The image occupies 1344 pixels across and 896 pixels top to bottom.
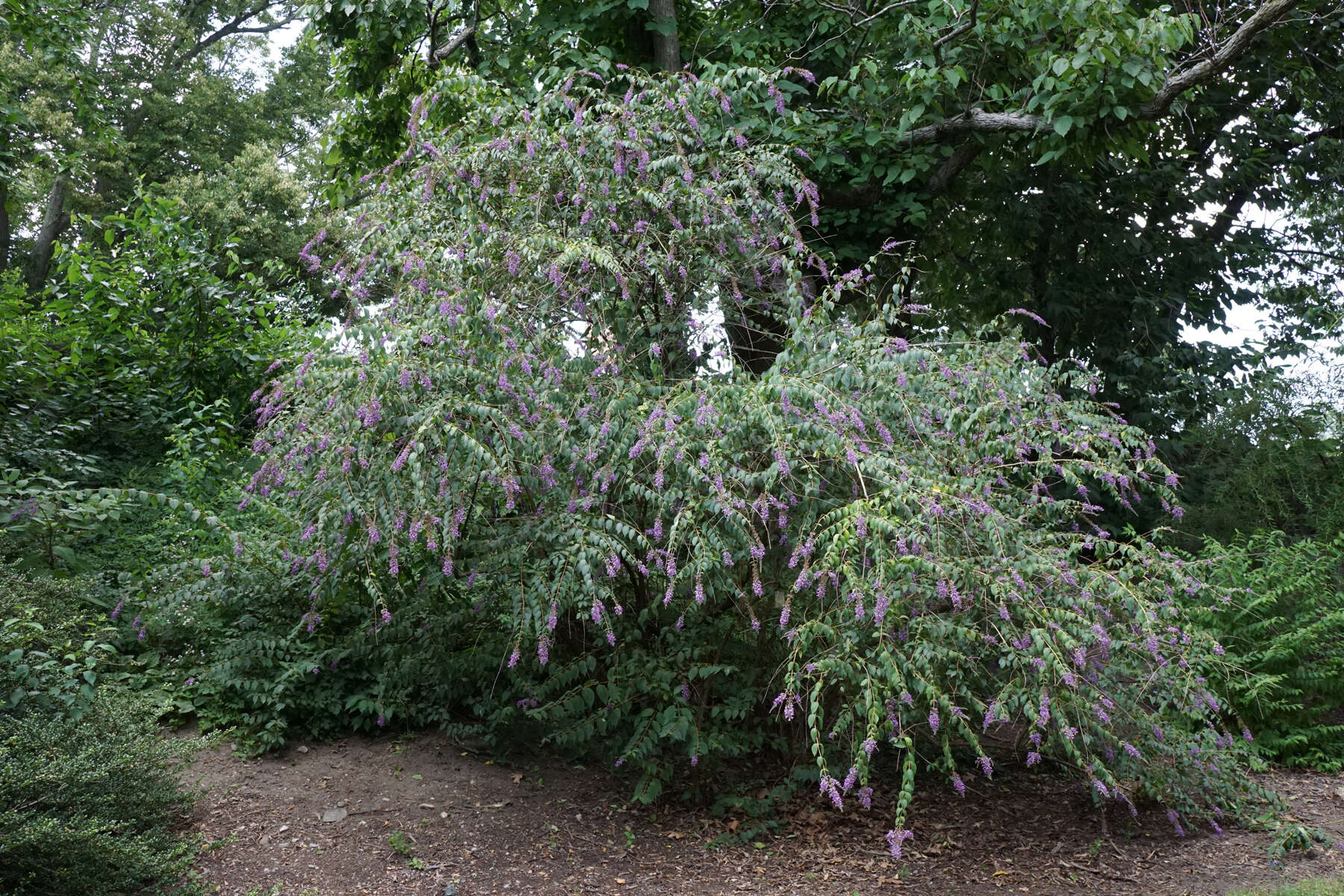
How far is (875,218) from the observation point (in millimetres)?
8500

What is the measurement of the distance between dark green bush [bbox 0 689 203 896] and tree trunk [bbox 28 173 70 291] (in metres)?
16.4

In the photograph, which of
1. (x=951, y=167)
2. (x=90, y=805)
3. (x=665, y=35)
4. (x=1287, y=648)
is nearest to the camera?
(x=90, y=805)

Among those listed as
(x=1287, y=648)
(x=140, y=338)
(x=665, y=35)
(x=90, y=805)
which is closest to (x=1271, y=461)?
(x=1287, y=648)

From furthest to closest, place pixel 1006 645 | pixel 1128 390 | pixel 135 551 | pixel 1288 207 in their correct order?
pixel 1288 207, pixel 1128 390, pixel 135 551, pixel 1006 645

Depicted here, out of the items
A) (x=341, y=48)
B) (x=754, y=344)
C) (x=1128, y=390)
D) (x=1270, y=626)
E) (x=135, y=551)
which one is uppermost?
(x=341, y=48)

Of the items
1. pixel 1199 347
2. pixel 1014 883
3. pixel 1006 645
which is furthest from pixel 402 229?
pixel 1199 347

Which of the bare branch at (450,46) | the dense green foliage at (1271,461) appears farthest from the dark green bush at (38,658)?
the dense green foliage at (1271,461)

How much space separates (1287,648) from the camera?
6.03 meters

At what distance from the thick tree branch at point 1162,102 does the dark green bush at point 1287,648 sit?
10.3ft

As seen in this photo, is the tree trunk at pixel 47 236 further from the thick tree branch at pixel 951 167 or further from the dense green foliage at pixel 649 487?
the thick tree branch at pixel 951 167

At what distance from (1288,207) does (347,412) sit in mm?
10678

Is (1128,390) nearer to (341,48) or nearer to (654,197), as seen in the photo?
(654,197)

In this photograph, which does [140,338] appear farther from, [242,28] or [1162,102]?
[242,28]

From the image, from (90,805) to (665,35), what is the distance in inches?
269
